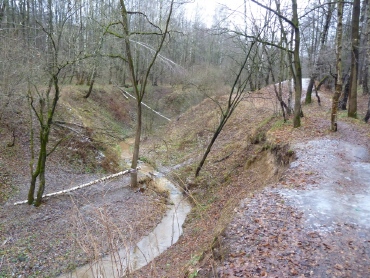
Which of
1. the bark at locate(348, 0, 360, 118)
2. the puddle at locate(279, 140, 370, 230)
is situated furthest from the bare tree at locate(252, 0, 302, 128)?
the bark at locate(348, 0, 360, 118)

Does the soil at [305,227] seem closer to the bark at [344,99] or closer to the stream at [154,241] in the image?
the stream at [154,241]

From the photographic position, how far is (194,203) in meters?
14.7

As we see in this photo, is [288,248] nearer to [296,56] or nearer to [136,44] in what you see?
[296,56]

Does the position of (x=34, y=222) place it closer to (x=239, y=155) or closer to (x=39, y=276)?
(x=39, y=276)

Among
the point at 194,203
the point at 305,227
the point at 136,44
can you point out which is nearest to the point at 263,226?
the point at 305,227

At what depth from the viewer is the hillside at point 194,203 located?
557 centimetres

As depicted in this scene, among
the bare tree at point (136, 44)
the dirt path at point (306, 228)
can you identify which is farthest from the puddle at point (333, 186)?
the bare tree at point (136, 44)

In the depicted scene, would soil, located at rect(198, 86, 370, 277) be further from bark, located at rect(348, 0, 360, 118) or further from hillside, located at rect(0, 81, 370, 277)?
bark, located at rect(348, 0, 360, 118)

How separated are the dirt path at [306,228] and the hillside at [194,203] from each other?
1.1 inches

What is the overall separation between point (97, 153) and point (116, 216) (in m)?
8.30

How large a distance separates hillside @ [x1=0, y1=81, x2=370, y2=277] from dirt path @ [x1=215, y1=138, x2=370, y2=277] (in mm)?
29

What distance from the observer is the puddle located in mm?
6668

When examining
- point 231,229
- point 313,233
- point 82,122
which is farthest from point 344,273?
point 82,122

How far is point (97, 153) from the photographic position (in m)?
19.1
